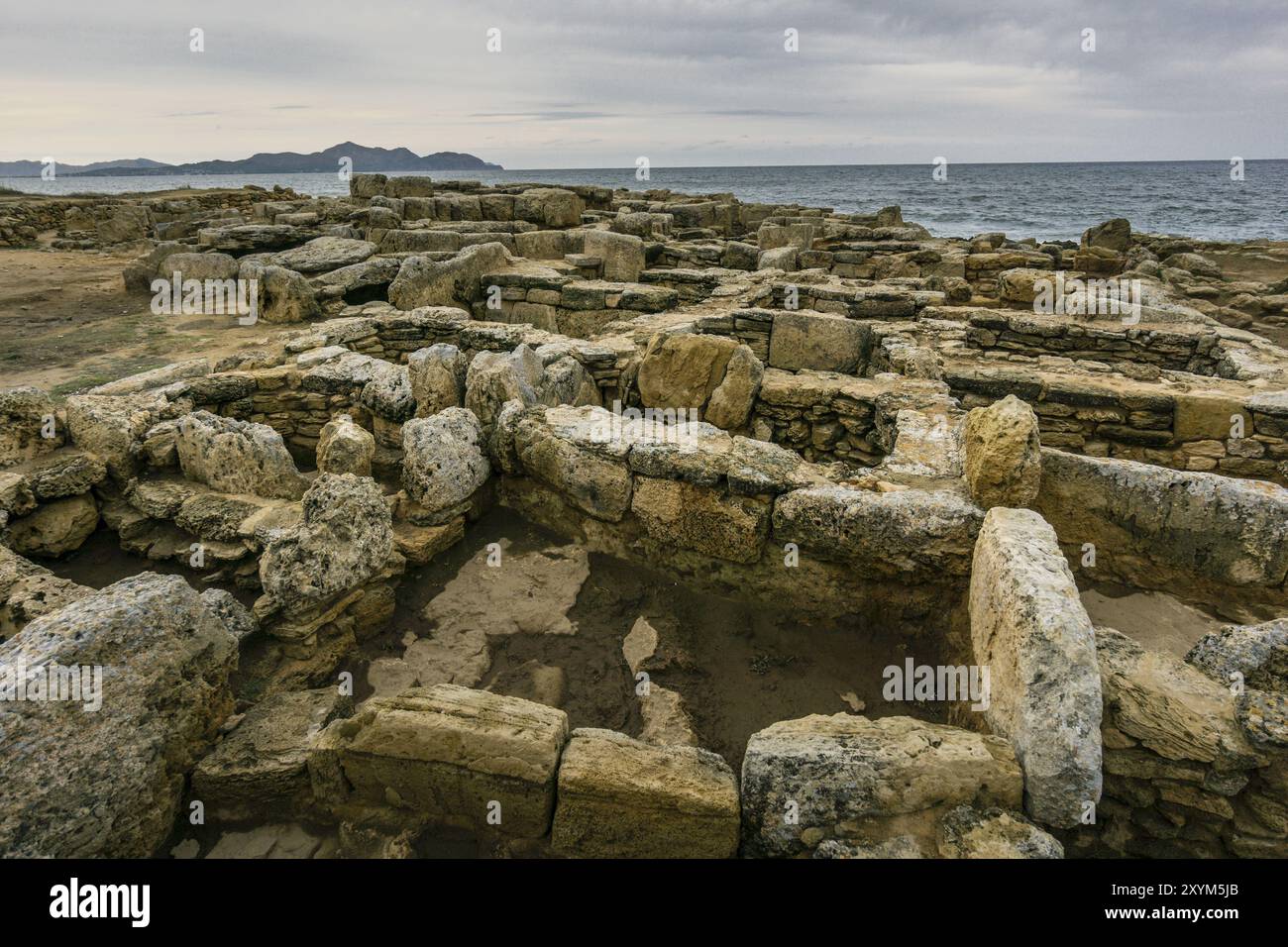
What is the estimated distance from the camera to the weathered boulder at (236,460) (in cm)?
489

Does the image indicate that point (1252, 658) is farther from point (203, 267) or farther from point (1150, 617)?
point (203, 267)

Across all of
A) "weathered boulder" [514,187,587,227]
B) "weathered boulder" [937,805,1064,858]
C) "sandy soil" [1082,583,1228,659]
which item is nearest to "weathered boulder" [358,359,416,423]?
"weathered boulder" [937,805,1064,858]

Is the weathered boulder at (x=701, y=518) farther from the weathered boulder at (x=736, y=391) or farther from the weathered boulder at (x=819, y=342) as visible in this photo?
the weathered boulder at (x=819, y=342)

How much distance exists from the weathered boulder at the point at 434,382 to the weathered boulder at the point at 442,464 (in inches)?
39.9

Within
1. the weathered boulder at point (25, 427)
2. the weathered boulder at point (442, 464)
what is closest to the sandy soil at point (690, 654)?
the weathered boulder at point (442, 464)

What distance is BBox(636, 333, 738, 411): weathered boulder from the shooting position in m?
6.18

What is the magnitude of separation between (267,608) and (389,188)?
63.8ft

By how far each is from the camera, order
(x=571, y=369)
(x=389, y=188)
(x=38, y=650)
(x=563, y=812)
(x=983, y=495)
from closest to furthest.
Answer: (x=38, y=650) → (x=563, y=812) → (x=983, y=495) → (x=571, y=369) → (x=389, y=188)

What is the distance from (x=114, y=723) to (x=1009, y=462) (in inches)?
169

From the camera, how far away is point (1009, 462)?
12.0 feet

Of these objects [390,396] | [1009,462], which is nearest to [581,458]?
[390,396]

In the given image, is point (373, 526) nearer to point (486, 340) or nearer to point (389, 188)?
point (486, 340)

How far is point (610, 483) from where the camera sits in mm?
4641
